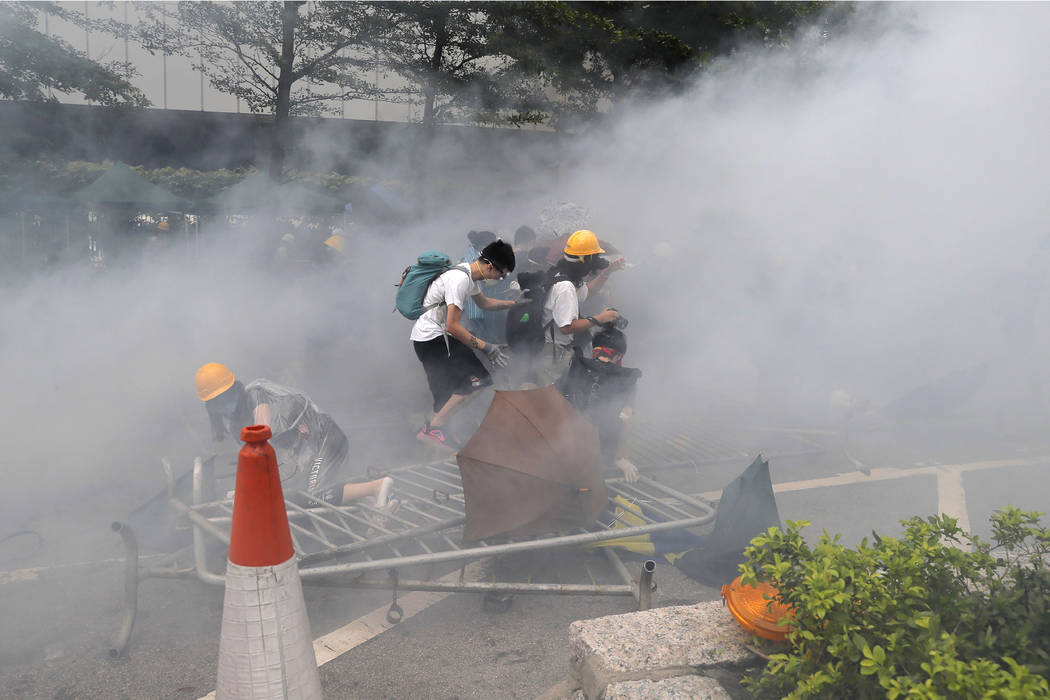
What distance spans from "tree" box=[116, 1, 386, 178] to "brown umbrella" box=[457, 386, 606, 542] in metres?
4.72

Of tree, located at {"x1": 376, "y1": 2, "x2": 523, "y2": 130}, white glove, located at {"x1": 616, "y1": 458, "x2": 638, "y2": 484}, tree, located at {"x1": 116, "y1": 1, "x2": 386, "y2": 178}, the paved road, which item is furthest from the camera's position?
tree, located at {"x1": 376, "y1": 2, "x2": 523, "y2": 130}

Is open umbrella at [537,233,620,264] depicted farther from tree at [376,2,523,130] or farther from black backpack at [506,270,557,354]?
tree at [376,2,523,130]

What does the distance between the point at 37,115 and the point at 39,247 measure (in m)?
1.09

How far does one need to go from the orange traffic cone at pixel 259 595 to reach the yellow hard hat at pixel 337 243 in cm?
480

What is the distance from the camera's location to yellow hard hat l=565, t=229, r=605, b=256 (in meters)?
4.12

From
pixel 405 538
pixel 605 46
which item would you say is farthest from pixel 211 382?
pixel 605 46

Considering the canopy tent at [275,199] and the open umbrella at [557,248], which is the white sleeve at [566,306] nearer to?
the open umbrella at [557,248]

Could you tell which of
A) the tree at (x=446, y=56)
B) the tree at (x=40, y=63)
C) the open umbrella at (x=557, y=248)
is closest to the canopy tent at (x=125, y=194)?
the tree at (x=40, y=63)

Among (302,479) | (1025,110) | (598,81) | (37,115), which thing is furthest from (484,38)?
(302,479)

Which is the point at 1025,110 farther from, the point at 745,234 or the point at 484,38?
the point at 484,38

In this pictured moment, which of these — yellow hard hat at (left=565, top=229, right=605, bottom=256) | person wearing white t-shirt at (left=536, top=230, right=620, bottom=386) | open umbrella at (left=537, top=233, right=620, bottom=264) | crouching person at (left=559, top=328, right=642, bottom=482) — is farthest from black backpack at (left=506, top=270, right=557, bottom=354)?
open umbrella at (left=537, top=233, right=620, bottom=264)

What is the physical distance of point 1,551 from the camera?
3.31 m

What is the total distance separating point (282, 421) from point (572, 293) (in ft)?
5.04

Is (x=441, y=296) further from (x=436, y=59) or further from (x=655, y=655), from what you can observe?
(x=436, y=59)
